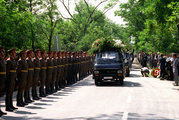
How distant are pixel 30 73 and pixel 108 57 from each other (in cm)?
855

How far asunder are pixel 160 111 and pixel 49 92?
20.4 feet

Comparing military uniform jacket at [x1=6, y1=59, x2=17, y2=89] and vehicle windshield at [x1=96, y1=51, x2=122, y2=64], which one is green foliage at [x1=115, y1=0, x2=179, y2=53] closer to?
vehicle windshield at [x1=96, y1=51, x2=122, y2=64]

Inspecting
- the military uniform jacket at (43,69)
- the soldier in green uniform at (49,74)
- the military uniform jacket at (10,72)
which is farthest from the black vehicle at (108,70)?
the military uniform jacket at (10,72)

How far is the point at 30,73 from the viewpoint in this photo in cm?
1216

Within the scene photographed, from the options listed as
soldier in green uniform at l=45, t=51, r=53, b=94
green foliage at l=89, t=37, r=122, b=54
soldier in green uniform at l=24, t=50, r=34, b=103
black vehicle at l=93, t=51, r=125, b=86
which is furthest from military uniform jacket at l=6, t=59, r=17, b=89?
green foliage at l=89, t=37, r=122, b=54

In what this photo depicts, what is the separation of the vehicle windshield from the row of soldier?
1.71 metres

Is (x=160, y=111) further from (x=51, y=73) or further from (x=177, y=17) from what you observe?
(x=177, y=17)

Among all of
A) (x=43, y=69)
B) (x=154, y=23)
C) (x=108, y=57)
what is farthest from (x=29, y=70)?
(x=154, y=23)

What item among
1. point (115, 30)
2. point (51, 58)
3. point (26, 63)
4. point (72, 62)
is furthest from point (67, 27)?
point (115, 30)

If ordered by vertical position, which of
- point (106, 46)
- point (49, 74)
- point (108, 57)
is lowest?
point (49, 74)

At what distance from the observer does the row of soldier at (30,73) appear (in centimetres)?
1047

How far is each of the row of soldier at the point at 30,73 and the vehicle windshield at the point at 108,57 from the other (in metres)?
1.71

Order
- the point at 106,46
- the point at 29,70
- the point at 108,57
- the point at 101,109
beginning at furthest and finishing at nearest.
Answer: the point at 106,46 < the point at 108,57 < the point at 29,70 < the point at 101,109

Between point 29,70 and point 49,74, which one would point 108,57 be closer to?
point 49,74
